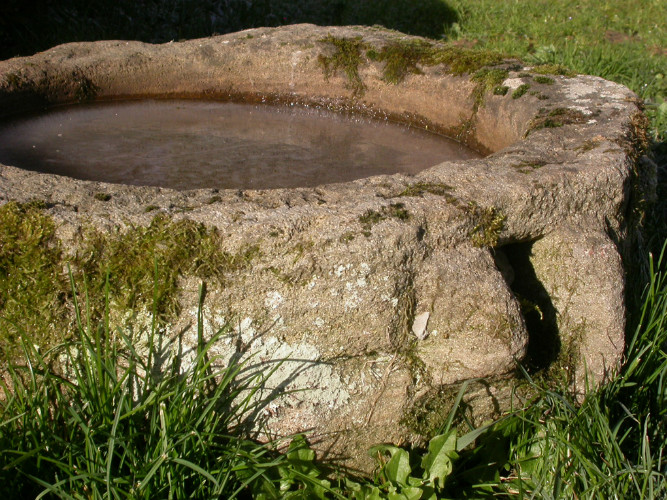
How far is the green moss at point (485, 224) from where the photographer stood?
199cm

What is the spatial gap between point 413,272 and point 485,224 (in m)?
0.28

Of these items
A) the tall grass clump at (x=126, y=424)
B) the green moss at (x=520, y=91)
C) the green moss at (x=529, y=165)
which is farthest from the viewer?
the green moss at (x=520, y=91)

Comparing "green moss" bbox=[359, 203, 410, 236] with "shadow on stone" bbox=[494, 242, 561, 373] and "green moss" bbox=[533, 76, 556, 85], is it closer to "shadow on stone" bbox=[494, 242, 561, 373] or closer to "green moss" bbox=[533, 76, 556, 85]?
"shadow on stone" bbox=[494, 242, 561, 373]

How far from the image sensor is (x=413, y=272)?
190 cm

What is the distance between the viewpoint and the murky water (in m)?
2.67

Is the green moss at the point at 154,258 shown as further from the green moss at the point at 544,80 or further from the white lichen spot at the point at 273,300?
the green moss at the point at 544,80

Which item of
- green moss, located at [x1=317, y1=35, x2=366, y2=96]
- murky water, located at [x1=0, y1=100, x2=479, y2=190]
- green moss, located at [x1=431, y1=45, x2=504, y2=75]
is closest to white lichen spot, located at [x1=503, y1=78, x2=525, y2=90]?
green moss, located at [x1=431, y1=45, x2=504, y2=75]

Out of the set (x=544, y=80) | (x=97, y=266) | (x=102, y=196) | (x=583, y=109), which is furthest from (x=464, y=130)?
(x=97, y=266)

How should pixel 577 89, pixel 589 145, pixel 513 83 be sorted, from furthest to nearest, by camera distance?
1. pixel 513 83
2. pixel 577 89
3. pixel 589 145

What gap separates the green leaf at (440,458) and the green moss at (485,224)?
55 centimetres

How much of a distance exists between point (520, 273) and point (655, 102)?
3.51 meters

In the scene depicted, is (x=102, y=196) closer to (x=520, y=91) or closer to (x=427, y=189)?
(x=427, y=189)

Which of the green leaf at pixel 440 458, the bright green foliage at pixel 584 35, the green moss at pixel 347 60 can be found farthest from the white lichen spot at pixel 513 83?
the bright green foliage at pixel 584 35

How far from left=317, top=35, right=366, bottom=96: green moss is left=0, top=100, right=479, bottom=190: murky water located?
0.19 meters
